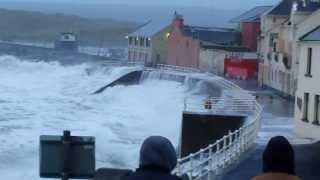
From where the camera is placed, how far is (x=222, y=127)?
28.5 m

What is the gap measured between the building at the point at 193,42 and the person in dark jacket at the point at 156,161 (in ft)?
181

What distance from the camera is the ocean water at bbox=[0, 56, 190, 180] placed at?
29.8 m

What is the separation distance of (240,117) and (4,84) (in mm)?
53078

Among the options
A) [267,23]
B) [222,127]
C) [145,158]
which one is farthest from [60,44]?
[145,158]

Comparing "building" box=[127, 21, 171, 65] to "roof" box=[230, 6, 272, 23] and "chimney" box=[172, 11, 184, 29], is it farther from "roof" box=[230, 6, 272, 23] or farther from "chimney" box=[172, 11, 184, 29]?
"roof" box=[230, 6, 272, 23]

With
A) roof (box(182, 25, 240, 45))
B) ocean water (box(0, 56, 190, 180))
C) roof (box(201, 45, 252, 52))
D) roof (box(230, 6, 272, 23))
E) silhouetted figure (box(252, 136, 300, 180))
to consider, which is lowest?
ocean water (box(0, 56, 190, 180))

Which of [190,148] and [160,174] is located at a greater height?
[160,174]

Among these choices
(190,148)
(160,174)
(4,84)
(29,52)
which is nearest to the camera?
(160,174)

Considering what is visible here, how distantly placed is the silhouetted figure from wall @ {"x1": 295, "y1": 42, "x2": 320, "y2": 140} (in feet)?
67.4

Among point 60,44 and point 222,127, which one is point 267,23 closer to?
point 222,127

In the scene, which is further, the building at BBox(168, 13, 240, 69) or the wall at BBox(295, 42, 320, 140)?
the building at BBox(168, 13, 240, 69)

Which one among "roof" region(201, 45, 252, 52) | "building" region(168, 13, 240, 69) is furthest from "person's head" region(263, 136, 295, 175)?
"building" region(168, 13, 240, 69)

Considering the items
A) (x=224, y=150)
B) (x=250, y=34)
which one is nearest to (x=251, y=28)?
(x=250, y=34)

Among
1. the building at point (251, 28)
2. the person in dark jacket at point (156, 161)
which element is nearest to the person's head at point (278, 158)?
the person in dark jacket at point (156, 161)
